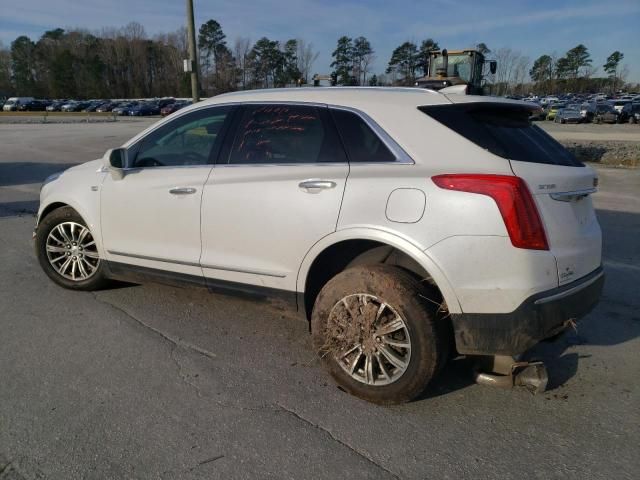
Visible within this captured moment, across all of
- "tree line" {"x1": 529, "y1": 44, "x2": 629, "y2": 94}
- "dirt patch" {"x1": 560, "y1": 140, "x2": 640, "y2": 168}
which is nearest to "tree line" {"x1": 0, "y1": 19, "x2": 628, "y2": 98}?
"tree line" {"x1": 529, "y1": 44, "x2": 629, "y2": 94}

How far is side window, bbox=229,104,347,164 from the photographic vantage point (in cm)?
329

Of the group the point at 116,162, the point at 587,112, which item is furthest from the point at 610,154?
the point at 587,112

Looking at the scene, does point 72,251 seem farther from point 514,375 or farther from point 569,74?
point 569,74

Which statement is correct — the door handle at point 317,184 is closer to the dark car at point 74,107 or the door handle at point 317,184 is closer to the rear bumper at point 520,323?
the rear bumper at point 520,323

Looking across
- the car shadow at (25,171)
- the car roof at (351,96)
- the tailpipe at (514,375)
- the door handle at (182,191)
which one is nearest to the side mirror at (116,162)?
the door handle at (182,191)

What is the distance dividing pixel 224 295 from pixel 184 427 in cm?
115

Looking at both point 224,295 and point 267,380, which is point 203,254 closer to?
point 224,295

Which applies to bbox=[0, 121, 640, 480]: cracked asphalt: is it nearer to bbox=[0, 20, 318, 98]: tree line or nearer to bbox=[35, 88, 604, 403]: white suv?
bbox=[35, 88, 604, 403]: white suv

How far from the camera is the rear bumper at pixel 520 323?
2.66 meters

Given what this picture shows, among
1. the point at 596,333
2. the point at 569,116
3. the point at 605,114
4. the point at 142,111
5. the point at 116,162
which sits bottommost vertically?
the point at 596,333

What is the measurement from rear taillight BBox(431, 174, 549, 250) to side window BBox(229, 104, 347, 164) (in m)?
0.85

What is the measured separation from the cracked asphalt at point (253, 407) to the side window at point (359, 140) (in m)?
1.20

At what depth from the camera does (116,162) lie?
4141 millimetres

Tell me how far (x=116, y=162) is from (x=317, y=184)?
192 cm
